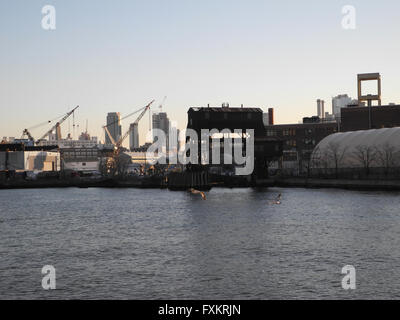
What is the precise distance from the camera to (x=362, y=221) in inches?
2810

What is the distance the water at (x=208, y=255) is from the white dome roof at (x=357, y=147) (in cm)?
6830

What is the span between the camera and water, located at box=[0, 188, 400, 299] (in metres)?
37.1

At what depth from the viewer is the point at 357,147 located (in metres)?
163

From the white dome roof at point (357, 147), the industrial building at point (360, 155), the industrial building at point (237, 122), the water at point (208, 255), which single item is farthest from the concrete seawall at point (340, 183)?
the water at point (208, 255)

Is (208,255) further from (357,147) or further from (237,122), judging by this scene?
(357,147)

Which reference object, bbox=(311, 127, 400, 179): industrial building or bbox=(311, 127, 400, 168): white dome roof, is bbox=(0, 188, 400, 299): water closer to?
bbox=(311, 127, 400, 179): industrial building

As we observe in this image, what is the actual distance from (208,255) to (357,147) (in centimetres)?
12180

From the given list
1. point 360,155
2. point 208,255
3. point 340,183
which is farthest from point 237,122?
point 208,255

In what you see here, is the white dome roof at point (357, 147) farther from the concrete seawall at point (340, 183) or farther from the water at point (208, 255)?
the water at point (208, 255)

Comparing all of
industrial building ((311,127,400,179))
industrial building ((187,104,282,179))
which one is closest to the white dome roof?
industrial building ((311,127,400,179))

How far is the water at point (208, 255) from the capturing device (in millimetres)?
37062
